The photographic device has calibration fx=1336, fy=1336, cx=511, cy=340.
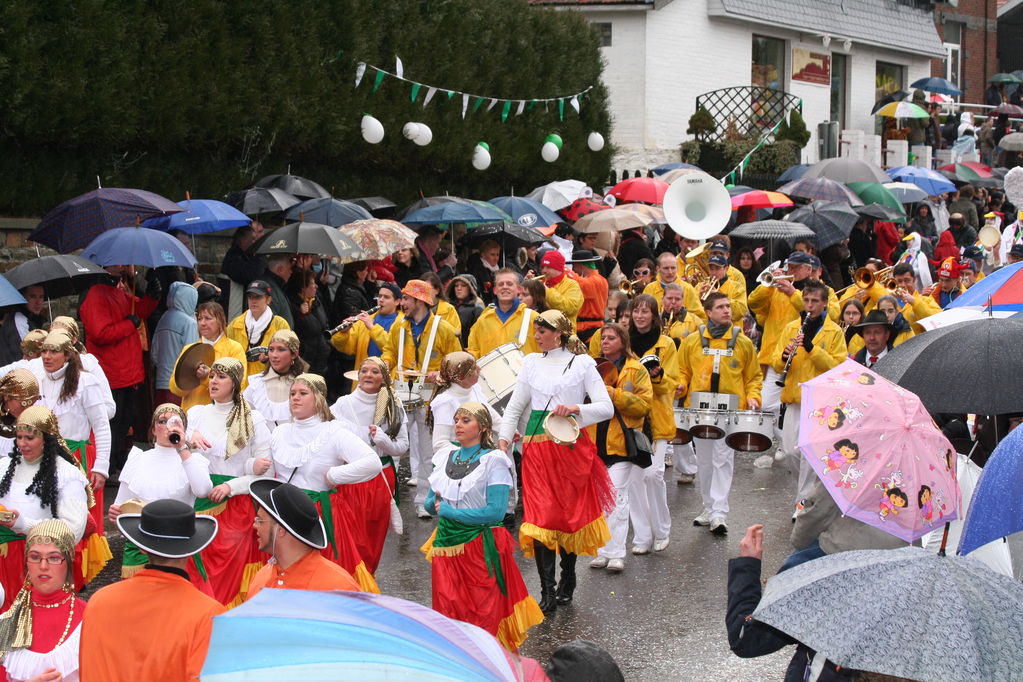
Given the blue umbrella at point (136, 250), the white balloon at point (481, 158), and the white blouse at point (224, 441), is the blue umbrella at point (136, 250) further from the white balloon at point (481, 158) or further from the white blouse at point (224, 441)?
the white balloon at point (481, 158)

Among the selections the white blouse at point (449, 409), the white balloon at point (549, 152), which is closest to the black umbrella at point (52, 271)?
the white blouse at point (449, 409)

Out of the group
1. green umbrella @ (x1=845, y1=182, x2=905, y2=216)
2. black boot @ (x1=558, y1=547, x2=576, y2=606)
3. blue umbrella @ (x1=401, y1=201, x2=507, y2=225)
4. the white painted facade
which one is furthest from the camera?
the white painted facade

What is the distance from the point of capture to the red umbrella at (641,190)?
18.9 metres

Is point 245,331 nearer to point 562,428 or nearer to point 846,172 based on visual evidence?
point 562,428

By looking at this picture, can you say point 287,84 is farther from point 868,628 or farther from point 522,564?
point 868,628

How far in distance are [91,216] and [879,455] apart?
8.35 meters

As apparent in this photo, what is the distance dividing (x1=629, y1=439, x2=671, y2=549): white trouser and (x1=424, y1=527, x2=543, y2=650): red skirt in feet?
7.27

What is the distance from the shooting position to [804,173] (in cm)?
2148

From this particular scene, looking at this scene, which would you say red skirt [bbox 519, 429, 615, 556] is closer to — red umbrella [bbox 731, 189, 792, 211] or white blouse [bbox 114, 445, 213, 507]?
white blouse [bbox 114, 445, 213, 507]

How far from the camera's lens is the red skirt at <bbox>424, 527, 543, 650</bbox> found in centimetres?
693

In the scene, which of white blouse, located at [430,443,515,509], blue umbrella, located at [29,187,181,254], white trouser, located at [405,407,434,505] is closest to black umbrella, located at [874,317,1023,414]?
white blouse, located at [430,443,515,509]

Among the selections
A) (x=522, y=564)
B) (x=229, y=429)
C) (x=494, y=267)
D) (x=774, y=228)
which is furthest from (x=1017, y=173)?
(x=229, y=429)

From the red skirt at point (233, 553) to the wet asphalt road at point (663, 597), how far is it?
107 cm

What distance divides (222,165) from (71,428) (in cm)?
706
